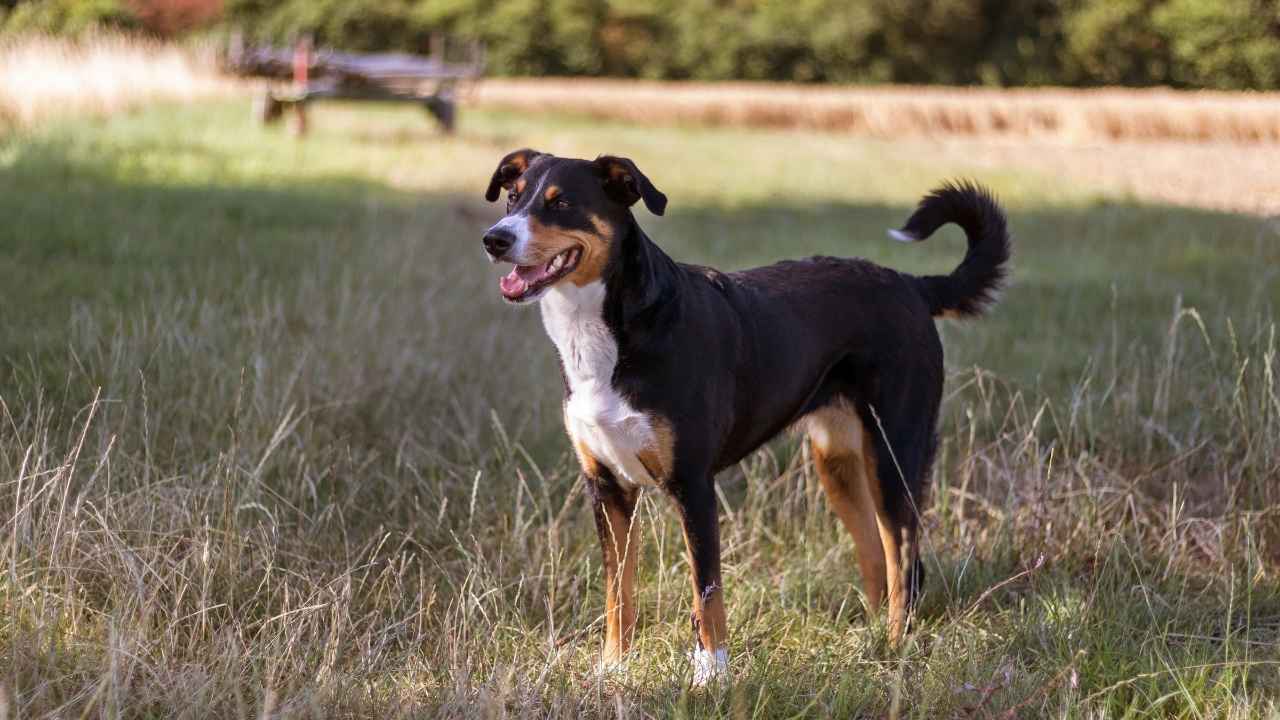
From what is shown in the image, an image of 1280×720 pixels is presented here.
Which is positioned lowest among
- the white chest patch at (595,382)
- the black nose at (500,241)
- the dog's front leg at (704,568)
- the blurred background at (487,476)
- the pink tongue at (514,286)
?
the blurred background at (487,476)

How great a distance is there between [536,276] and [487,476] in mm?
1518

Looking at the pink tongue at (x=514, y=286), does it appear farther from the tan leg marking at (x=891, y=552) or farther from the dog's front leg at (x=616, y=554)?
the tan leg marking at (x=891, y=552)

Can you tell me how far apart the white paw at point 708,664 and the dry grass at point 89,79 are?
36.1 feet

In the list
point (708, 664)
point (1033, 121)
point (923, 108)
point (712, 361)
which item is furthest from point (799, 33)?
point (708, 664)

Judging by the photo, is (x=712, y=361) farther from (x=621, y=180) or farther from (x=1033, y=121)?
(x=1033, y=121)

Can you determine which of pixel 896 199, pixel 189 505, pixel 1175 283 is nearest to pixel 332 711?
pixel 189 505

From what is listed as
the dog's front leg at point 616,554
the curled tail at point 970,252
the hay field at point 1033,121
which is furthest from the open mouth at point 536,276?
the hay field at point 1033,121

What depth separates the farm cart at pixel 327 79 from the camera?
16.4 metres

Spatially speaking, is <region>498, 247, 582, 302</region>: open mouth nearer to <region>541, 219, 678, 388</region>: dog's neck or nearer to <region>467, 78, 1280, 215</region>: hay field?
<region>541, 219, 678, 388</region>: dog's neck

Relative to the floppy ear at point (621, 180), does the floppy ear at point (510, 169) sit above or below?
below

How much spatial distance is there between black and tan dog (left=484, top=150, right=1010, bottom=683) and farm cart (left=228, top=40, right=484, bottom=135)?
1266 cm

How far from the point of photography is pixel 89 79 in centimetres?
1593

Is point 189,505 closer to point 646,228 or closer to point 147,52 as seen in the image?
point 646,228

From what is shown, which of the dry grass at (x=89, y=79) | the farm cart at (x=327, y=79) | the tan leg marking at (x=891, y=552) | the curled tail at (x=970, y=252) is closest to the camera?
the tan leg marking at (x=891, y=552)
